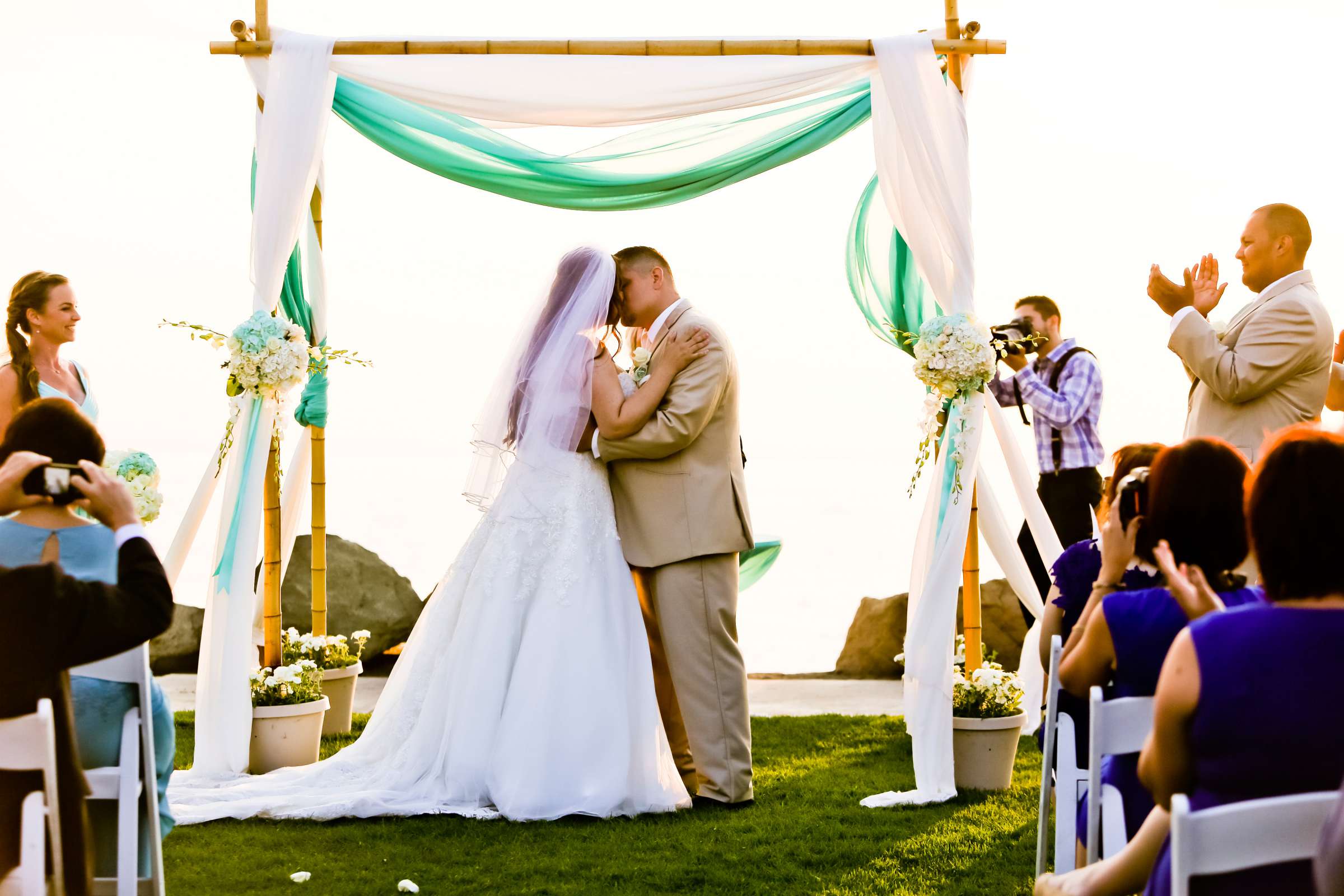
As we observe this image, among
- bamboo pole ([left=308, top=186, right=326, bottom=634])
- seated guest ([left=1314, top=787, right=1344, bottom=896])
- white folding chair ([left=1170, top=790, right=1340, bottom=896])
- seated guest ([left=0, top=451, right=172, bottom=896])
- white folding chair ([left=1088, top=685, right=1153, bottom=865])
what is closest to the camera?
seated guest ([left=1314, top=787, right=1344, bottom=896])

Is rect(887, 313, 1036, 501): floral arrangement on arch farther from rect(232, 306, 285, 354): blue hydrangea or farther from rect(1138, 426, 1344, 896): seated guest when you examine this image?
rect(1138, 426, 1344, 896): seated guest

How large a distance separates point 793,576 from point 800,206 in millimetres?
10357

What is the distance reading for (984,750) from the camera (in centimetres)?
473

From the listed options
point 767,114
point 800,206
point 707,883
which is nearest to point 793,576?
point 800,206

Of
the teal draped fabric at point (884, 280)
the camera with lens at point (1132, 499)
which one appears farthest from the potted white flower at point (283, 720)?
the camera with lens at point (1132, 499)

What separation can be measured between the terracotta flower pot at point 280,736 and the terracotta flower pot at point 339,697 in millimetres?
675

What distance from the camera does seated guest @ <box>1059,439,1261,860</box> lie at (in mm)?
2389

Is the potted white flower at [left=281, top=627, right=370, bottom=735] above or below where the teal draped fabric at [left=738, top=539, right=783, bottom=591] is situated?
below

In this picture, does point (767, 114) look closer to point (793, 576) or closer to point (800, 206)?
point (800, 206)

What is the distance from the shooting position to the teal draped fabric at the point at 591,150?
493 cm

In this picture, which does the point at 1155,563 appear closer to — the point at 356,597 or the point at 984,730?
the point at 984,730

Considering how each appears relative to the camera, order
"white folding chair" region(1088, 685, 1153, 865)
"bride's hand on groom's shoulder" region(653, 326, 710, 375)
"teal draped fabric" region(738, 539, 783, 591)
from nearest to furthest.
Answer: "white folding chair" region(1088, 685, 1153, 865) → "bride's hand on groom's shoulder" region(653, 326, 710, 375) → "teal draped fabric" region(738, 539, 783, 591)

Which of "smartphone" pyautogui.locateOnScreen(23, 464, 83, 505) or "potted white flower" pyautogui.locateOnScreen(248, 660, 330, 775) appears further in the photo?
"potted white flower" pyautogui.locateOnScreen(248, 660, 330, 775)

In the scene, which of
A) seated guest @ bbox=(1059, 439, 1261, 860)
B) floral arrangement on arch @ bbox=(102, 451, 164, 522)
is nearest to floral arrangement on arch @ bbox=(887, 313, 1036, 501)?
seated guest @ bbox=(1059, 439, 1261, 860)
